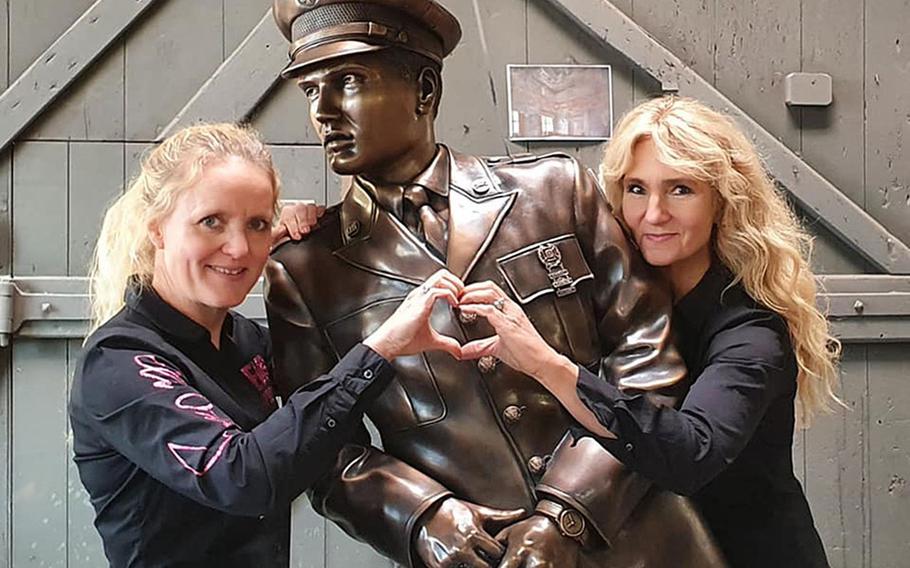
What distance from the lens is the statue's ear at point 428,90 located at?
128cm

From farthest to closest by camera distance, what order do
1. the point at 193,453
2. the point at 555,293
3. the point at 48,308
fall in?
1. the point at 48,308
2. the point at 555,293
3. the point at 193,453

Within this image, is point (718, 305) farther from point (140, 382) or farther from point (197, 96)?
point (197, 96)

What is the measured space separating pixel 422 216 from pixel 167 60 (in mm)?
1421

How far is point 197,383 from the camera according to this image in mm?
1144

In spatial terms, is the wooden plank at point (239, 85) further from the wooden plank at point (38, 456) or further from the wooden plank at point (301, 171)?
the wooden plank at point (38, 456)

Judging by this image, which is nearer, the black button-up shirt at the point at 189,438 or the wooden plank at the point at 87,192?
the black button-up shirt at the point at 189,438

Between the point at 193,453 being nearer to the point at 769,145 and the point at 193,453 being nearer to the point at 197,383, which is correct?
the point at 197,383

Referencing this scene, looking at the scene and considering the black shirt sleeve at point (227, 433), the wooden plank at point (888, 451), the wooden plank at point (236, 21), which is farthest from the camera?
the wooden plank at point (888, 451)

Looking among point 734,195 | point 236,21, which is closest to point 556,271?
point 734,195

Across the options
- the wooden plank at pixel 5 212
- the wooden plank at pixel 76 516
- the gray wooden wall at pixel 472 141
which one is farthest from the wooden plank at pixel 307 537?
the wooden plank at pixel 5 212

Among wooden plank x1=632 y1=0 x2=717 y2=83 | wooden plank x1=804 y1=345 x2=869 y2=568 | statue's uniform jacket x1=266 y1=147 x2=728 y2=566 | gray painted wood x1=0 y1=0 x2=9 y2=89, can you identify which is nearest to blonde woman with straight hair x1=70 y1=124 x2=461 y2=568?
statue's uniform jacket x1=266 y1=147 x2=728 y2=566

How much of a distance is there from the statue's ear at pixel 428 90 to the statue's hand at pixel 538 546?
21.2 inches

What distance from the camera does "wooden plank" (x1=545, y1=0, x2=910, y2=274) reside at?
→ 2.49 meters

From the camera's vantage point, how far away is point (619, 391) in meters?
1.12
